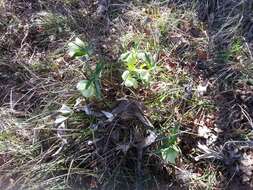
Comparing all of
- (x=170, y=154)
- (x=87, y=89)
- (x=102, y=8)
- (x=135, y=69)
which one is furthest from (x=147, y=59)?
(x=102, y=8)

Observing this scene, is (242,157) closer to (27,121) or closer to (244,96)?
(244,96)

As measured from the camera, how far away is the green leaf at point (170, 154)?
2.28m

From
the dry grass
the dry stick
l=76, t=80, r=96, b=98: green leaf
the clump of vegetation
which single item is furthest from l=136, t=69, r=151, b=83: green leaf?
the dry stick

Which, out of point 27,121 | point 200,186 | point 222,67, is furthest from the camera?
point 222,67

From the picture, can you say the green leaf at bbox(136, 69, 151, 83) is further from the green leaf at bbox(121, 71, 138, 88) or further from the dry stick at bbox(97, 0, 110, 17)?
the dry stick at bbox(97, 0, 110, 17)

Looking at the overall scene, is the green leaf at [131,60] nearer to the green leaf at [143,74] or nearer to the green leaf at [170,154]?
the green leaf at [143,74]

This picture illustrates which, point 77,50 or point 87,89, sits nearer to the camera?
point 87,89

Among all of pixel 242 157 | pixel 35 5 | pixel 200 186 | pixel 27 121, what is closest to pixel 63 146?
pixel 27 121

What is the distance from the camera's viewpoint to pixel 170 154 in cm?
228

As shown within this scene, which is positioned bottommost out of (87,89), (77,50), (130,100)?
(130,100)

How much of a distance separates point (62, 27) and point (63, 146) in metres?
0.99

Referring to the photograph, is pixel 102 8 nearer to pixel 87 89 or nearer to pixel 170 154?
pixel 87 89

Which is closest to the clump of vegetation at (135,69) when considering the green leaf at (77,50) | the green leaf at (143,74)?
the green leaf at (143,74)

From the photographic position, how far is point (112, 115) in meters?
2.44
